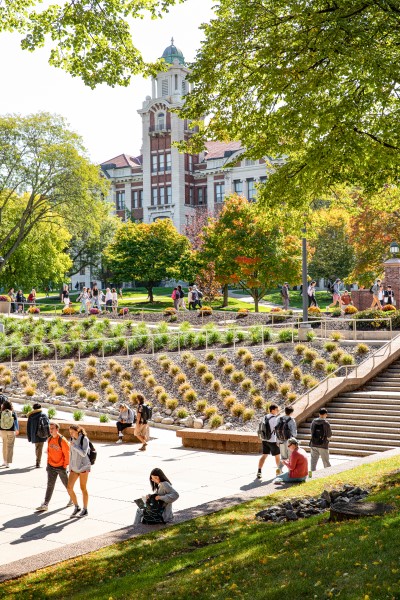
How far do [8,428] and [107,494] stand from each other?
3538 millimetres

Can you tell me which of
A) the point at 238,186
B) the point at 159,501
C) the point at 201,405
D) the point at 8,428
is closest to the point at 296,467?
the point at 159,501

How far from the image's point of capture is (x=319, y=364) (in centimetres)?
2455

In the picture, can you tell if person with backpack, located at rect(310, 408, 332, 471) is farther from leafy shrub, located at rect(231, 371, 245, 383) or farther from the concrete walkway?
leafy shrub, located at rect(231, 371, 245, 383)

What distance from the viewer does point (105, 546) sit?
1048cm

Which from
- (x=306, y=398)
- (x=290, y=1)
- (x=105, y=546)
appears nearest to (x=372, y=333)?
(x=306, y=398)

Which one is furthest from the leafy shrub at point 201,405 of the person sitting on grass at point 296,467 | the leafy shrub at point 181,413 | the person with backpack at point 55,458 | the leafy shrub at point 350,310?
the leafy shrub at point 350,310

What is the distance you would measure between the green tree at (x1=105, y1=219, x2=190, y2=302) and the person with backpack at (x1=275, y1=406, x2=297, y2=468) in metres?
42.9

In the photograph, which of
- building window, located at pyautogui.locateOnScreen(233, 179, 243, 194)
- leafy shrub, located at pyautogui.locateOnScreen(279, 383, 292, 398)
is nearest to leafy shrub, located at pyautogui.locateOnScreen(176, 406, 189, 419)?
leafy shrub, located at pyautogui.locateOnScreen(279, 383, 292, 398)

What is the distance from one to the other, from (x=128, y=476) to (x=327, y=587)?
30.2 feet

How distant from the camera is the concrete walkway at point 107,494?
10.8 meters

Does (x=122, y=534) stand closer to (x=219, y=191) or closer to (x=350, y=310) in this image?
(x=350, y=310)

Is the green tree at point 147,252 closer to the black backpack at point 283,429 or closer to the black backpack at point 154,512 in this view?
the black backpack at point 283,429

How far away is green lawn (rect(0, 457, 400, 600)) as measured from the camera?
7.20 m

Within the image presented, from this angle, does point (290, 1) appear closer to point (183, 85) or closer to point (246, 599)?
point (246, 599)
